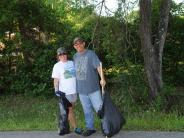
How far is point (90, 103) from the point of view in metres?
9.90

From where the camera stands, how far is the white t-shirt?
983 cm

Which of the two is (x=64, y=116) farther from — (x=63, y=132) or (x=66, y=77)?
(x=66, y=77)

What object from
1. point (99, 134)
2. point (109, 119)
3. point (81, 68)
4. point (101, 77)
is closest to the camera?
point (109, 119)

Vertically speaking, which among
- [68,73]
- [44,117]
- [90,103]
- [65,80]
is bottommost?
[44,117]

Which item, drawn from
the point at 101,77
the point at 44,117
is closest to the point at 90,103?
the point at 101,77

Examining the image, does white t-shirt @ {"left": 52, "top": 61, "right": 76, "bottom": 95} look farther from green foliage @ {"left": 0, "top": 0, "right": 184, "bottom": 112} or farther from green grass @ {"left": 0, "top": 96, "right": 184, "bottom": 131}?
green foliage @ {"left": 0, "top": 0, "right": 184, "bottom": 112}

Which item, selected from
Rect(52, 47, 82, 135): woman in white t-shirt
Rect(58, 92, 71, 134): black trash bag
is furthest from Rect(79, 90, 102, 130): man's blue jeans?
Rect(58, 92, 71, 134): black trash bag

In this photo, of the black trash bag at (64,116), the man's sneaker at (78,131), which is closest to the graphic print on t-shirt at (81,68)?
the black trash bag at (64,116)

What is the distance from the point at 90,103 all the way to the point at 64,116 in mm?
537

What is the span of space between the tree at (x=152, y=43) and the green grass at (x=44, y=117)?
156cm

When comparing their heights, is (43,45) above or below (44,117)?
above

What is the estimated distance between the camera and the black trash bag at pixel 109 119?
9295 millimetres

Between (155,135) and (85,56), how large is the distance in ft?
6.25

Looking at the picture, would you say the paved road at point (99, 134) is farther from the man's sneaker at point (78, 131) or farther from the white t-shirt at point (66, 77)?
the white t-shirt at point (66, 77)
